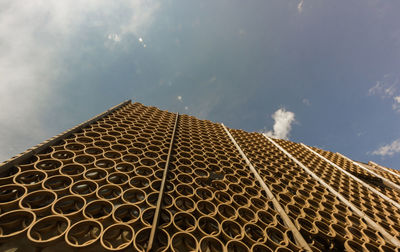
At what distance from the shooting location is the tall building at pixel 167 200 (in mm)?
3605

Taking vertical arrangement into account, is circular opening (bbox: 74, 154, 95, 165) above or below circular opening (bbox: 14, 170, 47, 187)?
above

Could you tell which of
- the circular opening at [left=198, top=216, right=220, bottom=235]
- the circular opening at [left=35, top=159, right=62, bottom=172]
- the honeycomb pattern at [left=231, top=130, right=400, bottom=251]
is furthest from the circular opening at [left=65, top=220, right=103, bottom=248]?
the honeycomb pattern at [left=231, top=130, right=400, bottom=251]

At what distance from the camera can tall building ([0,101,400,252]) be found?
3.61m

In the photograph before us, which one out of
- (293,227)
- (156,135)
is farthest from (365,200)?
(156,135)

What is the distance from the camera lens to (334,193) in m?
8.41

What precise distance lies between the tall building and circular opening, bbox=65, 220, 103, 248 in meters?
0.02

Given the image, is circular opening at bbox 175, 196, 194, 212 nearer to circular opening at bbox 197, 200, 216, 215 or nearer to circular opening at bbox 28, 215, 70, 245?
circular opening at bbox 197, 200, 216, 215

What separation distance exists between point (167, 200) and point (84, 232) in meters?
2.08

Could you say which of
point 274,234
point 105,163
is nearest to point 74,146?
point 105,163

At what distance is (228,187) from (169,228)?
111 inches

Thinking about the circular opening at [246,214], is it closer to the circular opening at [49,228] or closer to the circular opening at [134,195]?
the circular opening at [134,195]

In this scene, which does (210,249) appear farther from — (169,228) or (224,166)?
(224,166)

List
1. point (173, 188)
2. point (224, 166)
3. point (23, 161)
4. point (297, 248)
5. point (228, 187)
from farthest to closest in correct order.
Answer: point (224, 166) < point (228, 187) < point (173, 188) < point (23, 161) < point (297, 248)

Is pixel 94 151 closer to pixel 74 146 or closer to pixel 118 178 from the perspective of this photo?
pixel 74 146
